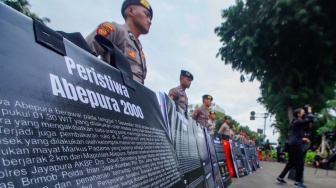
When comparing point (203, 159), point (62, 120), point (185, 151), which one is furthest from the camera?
point (203, 159)

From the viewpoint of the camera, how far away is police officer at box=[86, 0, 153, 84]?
2.03 metres

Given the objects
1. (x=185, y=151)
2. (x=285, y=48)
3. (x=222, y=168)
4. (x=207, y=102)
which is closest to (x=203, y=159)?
(x=185, y=151)

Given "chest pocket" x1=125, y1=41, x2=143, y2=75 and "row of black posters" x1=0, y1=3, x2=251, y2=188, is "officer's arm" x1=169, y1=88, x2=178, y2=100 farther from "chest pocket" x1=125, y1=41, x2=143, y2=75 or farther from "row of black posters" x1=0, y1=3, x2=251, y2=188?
"row of black posters" x1=0, y1=3, x2=251, y2=188

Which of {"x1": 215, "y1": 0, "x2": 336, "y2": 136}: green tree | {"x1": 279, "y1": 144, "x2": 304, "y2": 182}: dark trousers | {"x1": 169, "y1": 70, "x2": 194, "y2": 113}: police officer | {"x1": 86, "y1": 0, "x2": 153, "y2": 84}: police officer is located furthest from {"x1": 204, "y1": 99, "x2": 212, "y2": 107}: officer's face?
{"x1": 215, "y1": 0, "x2": 336, "y2": 136}: green tree

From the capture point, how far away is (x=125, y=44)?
210cm

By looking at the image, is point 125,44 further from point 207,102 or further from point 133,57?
point 207,102

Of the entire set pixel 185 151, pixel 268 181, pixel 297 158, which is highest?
pixel 185 151

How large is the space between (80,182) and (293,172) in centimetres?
624

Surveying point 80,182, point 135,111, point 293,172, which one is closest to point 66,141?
point 80,182

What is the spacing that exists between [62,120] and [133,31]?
1810mm

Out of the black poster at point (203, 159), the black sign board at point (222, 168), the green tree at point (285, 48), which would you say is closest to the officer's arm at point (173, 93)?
the black sign board at point (222, 168)

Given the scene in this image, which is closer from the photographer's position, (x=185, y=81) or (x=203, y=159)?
(x=203, y=159)

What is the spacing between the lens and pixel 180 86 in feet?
15.2

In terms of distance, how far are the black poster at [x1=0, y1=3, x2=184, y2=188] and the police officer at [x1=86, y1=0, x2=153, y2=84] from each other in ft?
3.55
